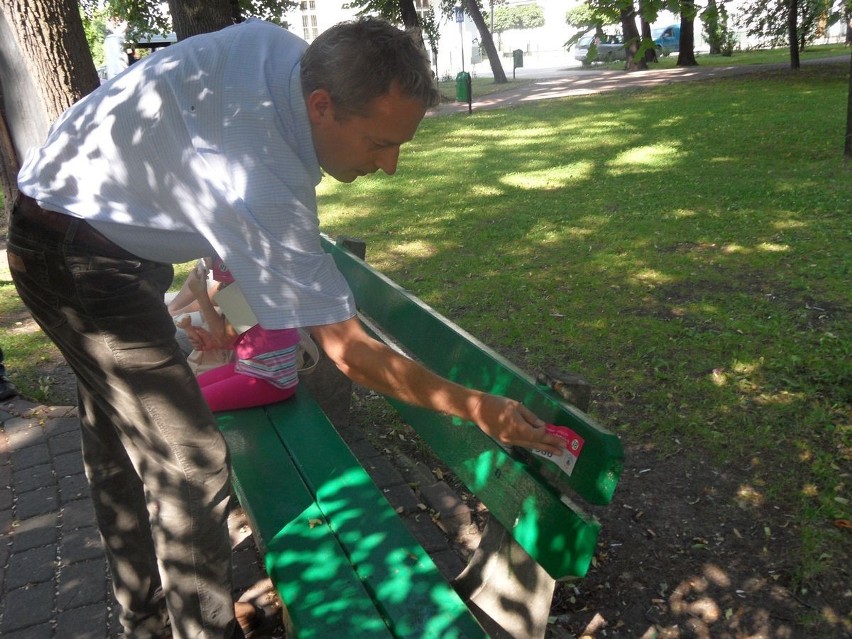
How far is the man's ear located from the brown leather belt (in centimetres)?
57

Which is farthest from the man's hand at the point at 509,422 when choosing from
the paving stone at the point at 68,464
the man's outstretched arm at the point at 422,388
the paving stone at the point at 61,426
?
the paving stone at the point at 61,426

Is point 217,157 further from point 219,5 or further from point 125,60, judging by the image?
point 125,60

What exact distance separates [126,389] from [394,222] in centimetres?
662

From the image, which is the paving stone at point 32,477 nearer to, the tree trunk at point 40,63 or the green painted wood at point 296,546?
the green painted wood at point 296,546

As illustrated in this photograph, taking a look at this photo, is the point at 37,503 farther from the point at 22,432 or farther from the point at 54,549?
the point at 22,432

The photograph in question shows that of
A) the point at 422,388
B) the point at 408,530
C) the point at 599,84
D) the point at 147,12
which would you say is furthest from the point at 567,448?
the point at 599,84

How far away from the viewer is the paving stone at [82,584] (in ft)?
9.97

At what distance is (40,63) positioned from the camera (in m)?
4.66

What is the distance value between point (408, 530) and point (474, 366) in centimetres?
53

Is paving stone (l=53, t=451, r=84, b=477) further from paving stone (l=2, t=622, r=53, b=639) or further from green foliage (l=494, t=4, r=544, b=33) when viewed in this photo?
green foliage (l=494, t=4, r=544, b=33)

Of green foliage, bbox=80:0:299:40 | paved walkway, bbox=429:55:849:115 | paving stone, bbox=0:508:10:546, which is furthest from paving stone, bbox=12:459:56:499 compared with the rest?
paved walkway, bbox=429:55:849:115

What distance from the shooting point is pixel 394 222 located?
855 centimetres

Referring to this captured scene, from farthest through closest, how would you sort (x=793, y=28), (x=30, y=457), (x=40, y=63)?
(x=793, y=28) → (x=40, y=63) → (x=30, y=457)

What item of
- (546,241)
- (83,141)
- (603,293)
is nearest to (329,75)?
(83,141)
